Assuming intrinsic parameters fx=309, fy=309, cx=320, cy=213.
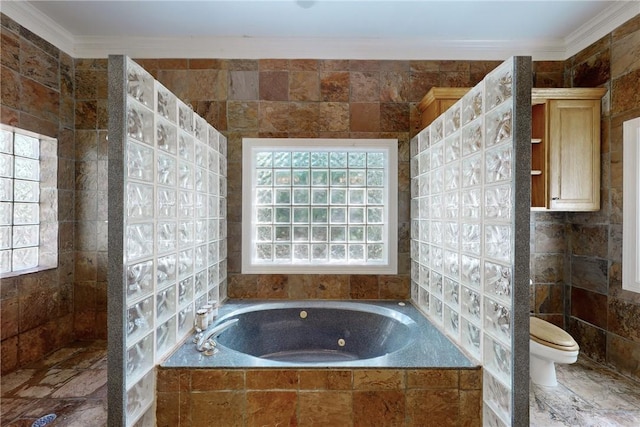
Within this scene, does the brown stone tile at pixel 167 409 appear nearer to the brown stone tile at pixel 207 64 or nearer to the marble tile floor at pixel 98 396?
the marble tile floor at pixel 98 396

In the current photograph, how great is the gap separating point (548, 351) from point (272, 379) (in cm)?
167

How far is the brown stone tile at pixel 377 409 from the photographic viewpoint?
152 cm

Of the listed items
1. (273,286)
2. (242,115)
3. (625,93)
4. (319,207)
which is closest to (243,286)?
(273,286)

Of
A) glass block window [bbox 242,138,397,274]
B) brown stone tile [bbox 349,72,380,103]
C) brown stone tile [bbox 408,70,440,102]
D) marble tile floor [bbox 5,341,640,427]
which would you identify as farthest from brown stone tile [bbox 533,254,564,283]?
brown stone tile [bbox 349,72,380,103]

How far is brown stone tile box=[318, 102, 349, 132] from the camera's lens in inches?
102

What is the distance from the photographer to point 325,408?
152 cm

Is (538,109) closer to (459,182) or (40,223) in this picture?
(459,182)

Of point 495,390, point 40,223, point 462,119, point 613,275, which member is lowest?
point 495,390

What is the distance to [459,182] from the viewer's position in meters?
1.75

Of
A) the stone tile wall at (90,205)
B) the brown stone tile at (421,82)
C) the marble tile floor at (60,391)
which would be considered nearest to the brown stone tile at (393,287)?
the brown stone tile at (421,82)

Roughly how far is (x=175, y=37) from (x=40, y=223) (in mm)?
1771

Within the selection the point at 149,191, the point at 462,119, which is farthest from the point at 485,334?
the point at 149,191

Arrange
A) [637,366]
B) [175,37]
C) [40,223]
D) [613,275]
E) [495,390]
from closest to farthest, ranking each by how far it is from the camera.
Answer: [495,390] < [637,366] < [613,275] < [40,223] < [175,37]

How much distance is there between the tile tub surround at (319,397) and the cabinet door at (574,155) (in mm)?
1562
